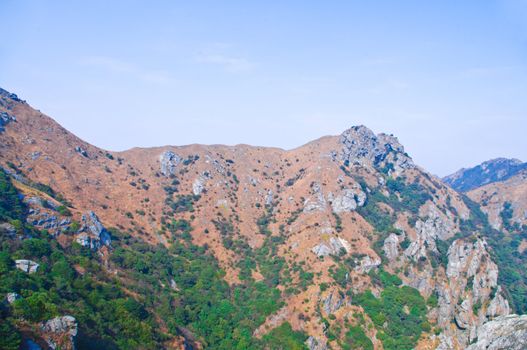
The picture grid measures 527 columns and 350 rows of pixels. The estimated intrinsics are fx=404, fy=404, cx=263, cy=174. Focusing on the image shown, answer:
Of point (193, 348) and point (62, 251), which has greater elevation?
point (62, 251)

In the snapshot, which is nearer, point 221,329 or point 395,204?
point 221,329

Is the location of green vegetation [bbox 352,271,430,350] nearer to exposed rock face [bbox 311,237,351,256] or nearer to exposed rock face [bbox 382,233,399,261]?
exposed rock face [bbox 382,233,399,261]

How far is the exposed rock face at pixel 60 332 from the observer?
220 ft

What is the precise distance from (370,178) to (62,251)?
13161cm

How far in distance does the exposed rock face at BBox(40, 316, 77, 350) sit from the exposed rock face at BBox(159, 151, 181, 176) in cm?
10225

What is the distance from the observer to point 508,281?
491 feet

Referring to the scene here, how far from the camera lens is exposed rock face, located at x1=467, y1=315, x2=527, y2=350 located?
273 ft

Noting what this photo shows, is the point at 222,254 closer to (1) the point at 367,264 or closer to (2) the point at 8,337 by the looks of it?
(1) the point at 367,264

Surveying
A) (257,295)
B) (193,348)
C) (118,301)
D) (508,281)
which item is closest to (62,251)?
(118,301)

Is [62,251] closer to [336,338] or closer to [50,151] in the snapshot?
[50,151]

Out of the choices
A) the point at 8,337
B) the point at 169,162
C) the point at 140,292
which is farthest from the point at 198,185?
the point at 8,337

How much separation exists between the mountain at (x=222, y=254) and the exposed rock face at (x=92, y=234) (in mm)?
439

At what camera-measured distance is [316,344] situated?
105125 millimetres

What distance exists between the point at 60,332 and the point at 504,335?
90.4m
